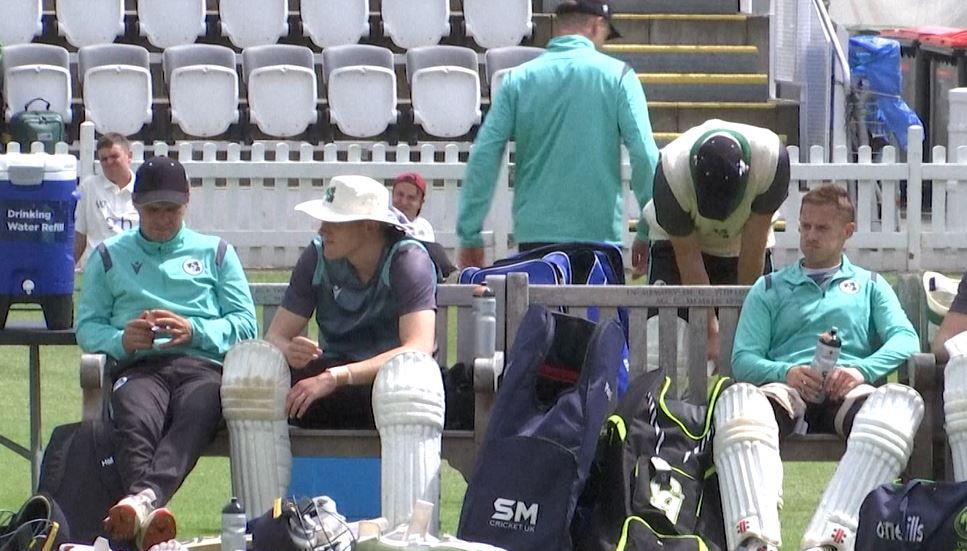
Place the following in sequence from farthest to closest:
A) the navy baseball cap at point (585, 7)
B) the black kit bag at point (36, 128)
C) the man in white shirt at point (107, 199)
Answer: the black kit bag at point (36, 128)
the man in white shirt at point (107, 199)
the navy baseball cap at point (585, 7)

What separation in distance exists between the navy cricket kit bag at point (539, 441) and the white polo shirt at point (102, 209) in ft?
19.2

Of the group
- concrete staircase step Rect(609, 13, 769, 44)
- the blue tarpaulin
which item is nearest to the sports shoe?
concrete staircase step Rect(609, 13, 769, 44)

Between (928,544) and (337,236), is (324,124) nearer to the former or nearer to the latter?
(337,236)

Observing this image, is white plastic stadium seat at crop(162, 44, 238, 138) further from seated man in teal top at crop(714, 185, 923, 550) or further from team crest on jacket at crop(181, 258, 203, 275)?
seated man in teal top at crop(714, 185, 923, 550)

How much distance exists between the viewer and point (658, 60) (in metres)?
18.2

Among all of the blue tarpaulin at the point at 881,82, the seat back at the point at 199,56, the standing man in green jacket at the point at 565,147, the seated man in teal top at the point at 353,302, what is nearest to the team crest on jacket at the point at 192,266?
the seated man in teal top at the point at 353,302

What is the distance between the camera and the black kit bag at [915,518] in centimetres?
520

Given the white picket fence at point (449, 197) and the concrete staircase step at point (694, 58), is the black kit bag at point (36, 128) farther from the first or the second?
the concrete staircase step at point (694, 58)

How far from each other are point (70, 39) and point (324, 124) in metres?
2.41

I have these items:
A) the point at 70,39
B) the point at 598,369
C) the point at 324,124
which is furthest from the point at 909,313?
the point at 70,39

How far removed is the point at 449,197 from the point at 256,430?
904 centimetres

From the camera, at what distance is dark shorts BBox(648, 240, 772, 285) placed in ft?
23.3

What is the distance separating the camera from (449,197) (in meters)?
15.0

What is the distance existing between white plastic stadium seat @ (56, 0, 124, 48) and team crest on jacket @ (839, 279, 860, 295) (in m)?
12.4
